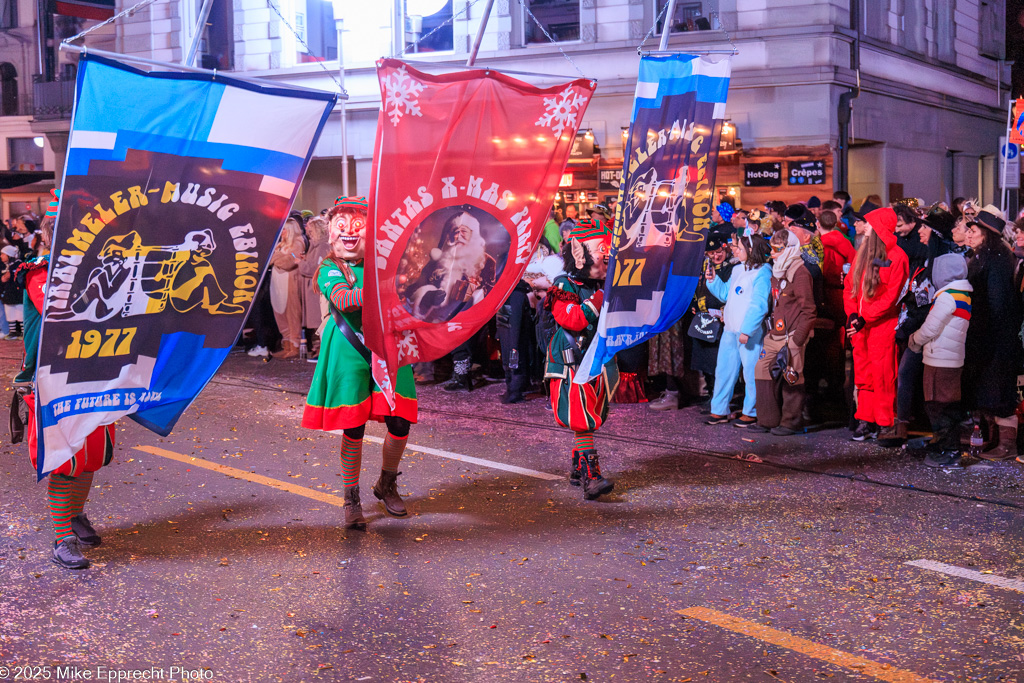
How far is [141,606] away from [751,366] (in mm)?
6126

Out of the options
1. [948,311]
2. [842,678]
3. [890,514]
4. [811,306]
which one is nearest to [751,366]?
[811,306]

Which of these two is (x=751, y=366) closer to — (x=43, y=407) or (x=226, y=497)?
(x=226, y=497)

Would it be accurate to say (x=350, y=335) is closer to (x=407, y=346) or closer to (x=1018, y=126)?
(x=407, y=346)

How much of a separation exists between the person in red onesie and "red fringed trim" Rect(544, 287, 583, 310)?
286 cm

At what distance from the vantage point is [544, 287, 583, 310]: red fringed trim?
7234mm

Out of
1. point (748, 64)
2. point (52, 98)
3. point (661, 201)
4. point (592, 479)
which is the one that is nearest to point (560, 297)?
point (661, 201)

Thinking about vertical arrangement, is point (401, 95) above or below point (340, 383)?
above

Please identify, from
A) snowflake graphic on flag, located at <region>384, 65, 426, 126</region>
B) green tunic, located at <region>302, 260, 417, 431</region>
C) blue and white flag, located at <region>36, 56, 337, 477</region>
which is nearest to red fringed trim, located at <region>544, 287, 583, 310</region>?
green tunic, located at <region>302, 260, 417, 431</region>

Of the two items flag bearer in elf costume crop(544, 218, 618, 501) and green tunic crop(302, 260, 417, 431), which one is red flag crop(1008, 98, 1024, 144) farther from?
green tunic crop(302, 260, 417, 431)

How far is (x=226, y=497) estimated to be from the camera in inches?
287

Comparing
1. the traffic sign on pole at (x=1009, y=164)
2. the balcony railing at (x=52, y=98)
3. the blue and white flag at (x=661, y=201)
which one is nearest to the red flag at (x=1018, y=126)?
the traffic sign on pole at (x=1009, y=164)

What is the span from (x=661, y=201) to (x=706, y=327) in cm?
375

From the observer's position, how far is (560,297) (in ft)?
23.8

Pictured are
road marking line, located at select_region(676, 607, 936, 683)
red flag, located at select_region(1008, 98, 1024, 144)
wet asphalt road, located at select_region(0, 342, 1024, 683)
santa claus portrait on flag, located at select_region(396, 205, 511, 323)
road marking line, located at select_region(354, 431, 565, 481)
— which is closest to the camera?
road marking line, located at select_region(676, 607, 936, 683)
